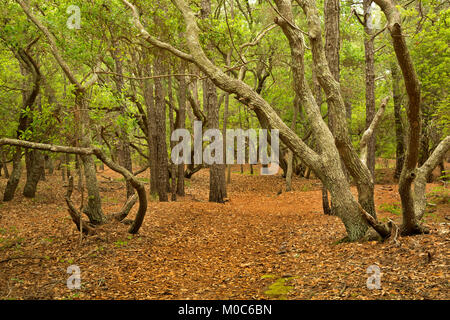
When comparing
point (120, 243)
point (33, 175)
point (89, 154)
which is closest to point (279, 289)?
point (120, 243)

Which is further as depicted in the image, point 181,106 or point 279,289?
point 181,106

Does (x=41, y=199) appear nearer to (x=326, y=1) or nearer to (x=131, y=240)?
(x=131, y=240)

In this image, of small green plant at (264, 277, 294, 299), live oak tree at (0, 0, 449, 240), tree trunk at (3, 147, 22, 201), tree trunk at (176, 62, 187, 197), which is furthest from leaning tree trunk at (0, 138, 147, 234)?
tree trunk at (3, 147, 22, 201)

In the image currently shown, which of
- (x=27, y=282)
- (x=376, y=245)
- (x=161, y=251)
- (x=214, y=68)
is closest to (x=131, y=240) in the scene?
(x=161, y=251)

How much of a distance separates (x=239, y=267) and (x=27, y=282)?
3.50 meters

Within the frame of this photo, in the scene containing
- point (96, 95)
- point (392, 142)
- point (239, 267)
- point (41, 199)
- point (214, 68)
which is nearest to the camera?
point (239, 267)

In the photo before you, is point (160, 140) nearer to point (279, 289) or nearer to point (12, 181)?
point (12, 181)

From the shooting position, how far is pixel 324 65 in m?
6.65

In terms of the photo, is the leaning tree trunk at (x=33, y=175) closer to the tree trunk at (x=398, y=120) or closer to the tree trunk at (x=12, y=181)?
the tree trunk at (x=12, y=181)

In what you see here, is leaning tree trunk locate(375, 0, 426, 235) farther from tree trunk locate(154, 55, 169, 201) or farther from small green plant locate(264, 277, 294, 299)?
tree trunk locate(154, 55, 169, 201)

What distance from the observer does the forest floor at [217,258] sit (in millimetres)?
4539

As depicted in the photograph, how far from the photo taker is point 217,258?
664cm

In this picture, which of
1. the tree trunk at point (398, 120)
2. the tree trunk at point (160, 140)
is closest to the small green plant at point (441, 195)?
the tree trunk at point (398, 120)

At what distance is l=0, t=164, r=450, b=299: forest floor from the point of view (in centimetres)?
454
